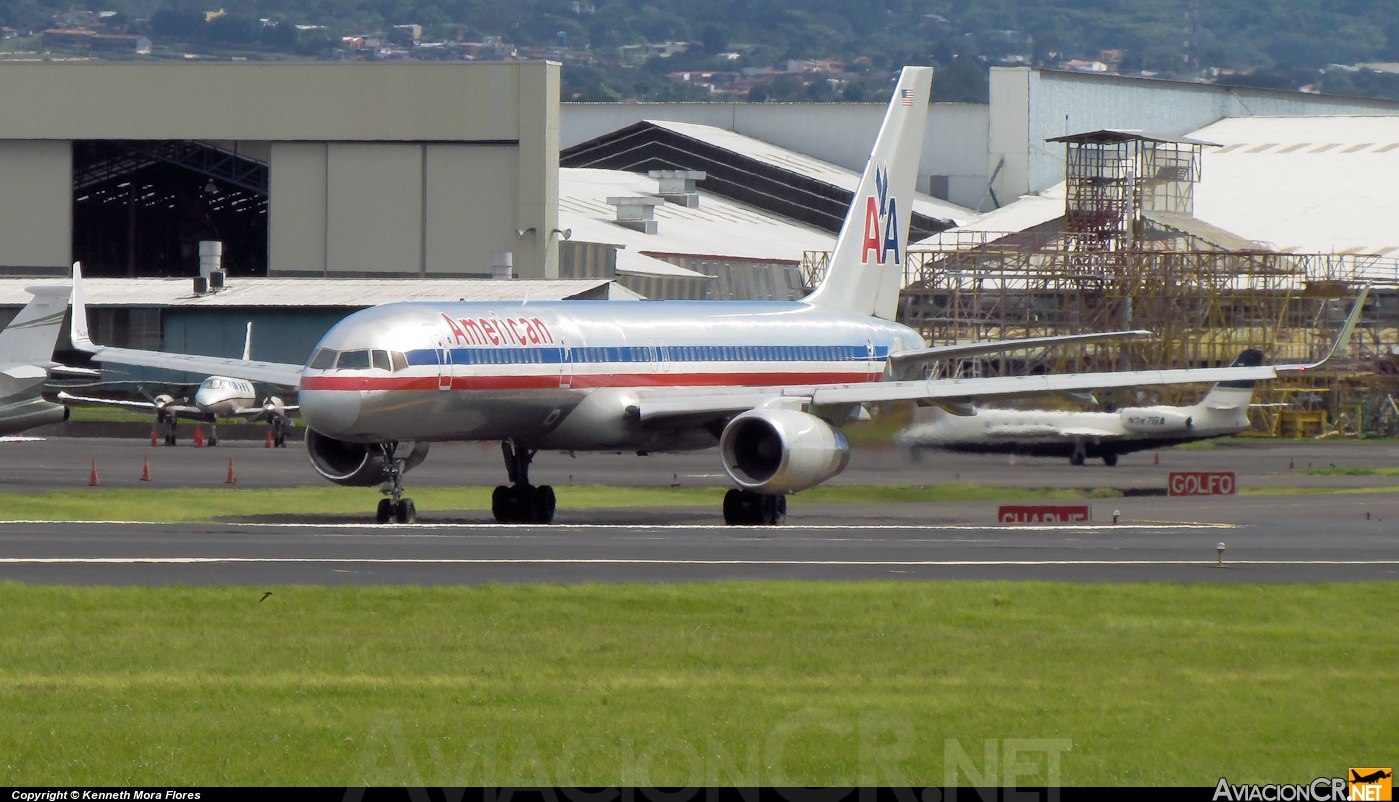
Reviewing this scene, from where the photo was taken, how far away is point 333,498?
38.3 metres

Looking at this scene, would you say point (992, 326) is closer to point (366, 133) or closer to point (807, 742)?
point (366, 133)

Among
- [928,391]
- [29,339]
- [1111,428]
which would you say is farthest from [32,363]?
[1111,428]

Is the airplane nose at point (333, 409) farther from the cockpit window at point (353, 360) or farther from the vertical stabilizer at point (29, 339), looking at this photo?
the vertical stabilizer at point (29, 339)

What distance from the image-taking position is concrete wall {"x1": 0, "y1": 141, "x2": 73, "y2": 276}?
7138cm

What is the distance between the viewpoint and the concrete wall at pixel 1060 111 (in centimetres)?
10019

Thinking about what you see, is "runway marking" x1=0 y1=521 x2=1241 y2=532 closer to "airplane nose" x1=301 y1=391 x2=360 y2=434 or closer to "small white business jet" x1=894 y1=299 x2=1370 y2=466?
"airplane nose" x1=301 y1=391 x2=360 y2=434

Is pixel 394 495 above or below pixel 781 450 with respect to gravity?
below

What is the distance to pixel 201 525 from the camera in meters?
28.5

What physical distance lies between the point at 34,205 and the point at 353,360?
47048 mm

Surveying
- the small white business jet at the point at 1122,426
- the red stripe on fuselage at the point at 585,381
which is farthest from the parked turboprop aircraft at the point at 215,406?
the red stripe on fuselage at the point at 585,381

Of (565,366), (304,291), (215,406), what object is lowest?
(215,406)

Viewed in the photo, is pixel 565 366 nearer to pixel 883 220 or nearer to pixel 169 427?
pixel 883 220

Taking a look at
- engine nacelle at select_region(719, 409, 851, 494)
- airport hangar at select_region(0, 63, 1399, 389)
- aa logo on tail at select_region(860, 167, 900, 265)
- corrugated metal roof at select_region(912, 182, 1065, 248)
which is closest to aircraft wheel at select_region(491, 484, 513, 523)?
engine nacelle at select_region(719, 409, 851, 494)

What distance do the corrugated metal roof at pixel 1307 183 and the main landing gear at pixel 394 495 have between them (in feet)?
204
